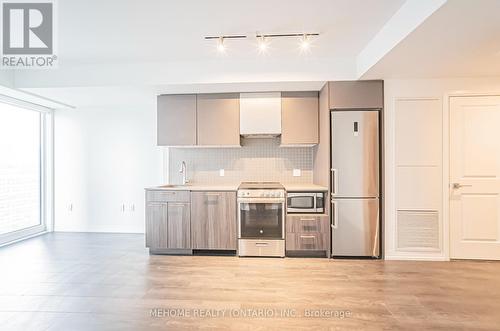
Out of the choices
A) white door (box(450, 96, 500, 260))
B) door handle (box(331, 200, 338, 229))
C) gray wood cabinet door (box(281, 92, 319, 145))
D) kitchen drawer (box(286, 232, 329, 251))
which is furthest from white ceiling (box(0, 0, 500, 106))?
kitchen drawer (box(286, 232, 329, 251))

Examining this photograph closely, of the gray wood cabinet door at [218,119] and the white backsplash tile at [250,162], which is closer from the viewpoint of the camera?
the gray wood cabinet door at [218,119]

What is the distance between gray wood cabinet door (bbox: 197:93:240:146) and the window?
310cm

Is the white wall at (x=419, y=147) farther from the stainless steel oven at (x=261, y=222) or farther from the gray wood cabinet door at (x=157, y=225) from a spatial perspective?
the gray wood cabinet door at (x=157, y=225)

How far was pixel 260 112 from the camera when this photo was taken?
406cm

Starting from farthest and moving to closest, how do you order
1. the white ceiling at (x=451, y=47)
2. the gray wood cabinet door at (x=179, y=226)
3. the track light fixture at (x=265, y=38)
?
the gray wood cabinet door at (x=179, y=226), the track light fixture at (x=265, y=38), the white ceiling at (x=451, y=47)

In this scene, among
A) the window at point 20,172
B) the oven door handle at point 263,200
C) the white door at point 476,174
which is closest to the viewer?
the white door at point 476,174

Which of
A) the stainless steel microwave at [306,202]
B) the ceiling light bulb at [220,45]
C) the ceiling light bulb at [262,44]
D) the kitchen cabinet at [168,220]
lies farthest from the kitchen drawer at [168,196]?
the ceiling light bulb at [262,44]

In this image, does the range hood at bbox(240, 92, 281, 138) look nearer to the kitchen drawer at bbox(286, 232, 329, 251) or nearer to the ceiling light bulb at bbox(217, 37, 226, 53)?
the ceiling light bulb at bbox(217, 37, 226, 53)

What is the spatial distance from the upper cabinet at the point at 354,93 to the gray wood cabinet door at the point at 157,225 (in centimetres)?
262

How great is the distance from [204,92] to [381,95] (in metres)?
2.34

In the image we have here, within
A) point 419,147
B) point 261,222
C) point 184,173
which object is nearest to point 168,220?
point 184,173

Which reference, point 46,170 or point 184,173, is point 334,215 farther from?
point 46,170

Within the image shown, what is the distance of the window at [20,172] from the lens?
4516 millimetres

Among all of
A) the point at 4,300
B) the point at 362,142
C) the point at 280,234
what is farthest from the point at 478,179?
the point at 4,300
